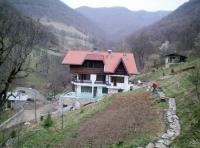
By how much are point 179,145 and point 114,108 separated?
14697 mm

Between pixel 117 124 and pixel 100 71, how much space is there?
96.4 ft

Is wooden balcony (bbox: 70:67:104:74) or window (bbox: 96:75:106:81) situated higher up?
wooden balcony (bbox: 70:67:104:74)

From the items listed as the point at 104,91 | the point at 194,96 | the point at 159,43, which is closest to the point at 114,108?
the point at 194,96

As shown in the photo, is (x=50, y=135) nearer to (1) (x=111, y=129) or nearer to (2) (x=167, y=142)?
(1) (x=111, y=129)

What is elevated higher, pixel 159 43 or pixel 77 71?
pixel 159 43

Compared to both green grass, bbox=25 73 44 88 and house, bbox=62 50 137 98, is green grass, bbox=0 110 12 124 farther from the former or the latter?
green grass, bbox=25 73 44 88

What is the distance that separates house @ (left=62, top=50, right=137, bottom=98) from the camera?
181 feet

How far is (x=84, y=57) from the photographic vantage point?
5669 centimetres

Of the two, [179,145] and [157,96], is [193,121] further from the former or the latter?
[157,96]

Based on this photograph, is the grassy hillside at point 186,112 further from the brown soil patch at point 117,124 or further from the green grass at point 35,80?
the green grass at point 35,80

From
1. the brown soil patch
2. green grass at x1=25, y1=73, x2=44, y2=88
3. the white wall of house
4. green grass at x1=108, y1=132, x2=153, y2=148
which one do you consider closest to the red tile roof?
the white wall of house

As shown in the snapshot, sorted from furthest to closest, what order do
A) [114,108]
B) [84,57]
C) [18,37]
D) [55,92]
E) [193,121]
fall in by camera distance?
[55,92] → [84,57] → [114,108] → [18,37] → [193,121]

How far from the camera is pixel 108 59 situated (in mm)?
56219

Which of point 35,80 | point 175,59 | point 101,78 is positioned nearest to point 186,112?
point 101,78
